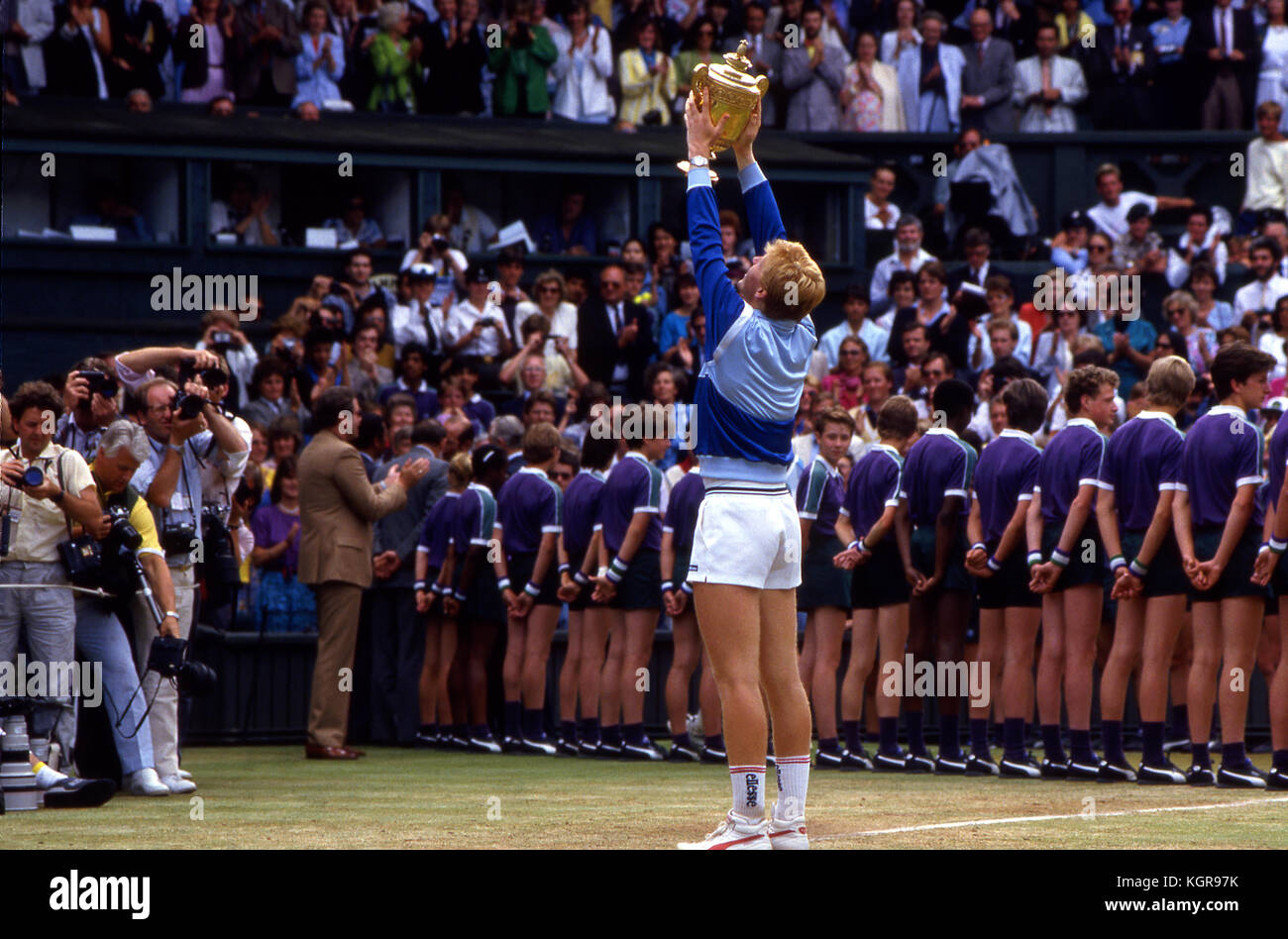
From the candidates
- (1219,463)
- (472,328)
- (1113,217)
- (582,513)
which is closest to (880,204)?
(1113,217)

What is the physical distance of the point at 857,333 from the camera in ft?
63.0

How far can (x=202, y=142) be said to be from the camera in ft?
63.9

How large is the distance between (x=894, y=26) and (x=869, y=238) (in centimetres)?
334

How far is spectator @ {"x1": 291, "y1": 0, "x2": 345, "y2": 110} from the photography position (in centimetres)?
2114

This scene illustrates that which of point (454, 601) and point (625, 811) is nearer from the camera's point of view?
point (625, 811)

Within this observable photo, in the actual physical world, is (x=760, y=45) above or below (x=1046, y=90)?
above

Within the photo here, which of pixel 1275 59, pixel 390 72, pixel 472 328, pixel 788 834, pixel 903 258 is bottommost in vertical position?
pixel 788 834

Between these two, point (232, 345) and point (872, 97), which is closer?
point (232, 345)

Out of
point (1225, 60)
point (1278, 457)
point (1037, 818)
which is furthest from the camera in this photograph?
point (1225, 60)

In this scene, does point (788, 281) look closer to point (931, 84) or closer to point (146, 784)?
point (146, 784)

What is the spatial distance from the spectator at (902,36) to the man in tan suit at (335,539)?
36.8 ft

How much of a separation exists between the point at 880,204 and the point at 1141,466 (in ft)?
37.0

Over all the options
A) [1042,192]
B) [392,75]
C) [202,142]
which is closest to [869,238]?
[1042,192]
